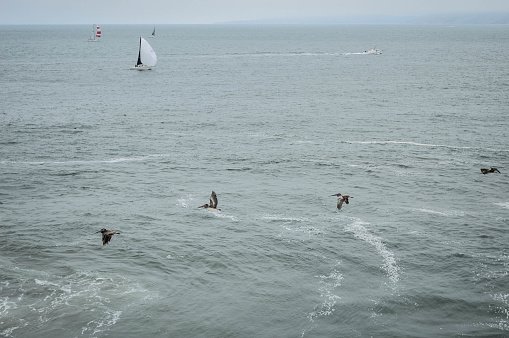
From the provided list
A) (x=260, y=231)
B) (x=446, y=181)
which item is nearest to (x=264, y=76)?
(x=446, y=181)

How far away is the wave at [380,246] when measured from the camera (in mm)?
39594

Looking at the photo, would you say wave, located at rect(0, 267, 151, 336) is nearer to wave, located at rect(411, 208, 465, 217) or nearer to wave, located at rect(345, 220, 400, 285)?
wave, located at rect(345, 220, 400, 285)

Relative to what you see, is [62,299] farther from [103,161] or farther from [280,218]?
[103,161]

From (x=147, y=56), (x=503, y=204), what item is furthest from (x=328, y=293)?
(x=147, y=56)

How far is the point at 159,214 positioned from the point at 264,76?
110755mm

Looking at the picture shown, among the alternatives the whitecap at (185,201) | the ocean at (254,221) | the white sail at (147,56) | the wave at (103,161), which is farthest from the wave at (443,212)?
the white sail at (147,56)

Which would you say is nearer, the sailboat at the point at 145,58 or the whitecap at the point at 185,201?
the whitecap at the point at 185,201

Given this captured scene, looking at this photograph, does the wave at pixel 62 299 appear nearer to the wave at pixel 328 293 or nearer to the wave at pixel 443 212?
the wave at pixel 328 293

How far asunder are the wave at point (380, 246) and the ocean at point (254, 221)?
195 mm

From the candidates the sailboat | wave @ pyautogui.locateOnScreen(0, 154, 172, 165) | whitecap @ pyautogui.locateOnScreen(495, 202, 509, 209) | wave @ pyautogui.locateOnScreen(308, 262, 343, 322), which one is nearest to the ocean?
wave @ pyautogui.locateOnScreen(308, 262, 343, 322)

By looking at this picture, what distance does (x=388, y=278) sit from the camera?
38.9 meters

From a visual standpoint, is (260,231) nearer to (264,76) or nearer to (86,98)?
(86,98)

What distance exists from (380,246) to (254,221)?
11.0 m

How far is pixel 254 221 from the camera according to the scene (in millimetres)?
49125
